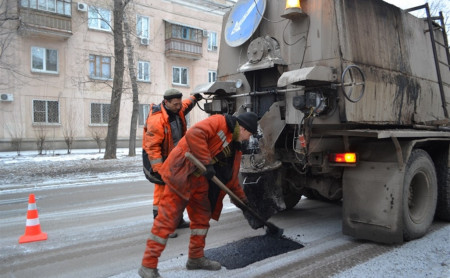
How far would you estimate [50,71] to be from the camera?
20281 millimetres

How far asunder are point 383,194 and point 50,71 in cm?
2035

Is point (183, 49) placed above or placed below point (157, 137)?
above

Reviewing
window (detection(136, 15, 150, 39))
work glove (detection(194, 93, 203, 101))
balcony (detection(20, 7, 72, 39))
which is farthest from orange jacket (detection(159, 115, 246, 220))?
window (detection(136, 15, 150, 39))

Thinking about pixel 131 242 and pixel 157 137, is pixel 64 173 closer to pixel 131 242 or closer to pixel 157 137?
pixel 131 242

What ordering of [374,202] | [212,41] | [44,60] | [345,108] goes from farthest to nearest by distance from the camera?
[212,41]
[44,60]
[374,202]
[345,108]

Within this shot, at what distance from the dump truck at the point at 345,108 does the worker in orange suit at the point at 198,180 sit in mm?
→ 654

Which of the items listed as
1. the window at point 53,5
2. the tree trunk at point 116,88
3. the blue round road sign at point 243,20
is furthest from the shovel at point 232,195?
the window at point 53,5

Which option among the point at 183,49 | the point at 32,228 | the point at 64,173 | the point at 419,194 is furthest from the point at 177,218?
the point at 183,49

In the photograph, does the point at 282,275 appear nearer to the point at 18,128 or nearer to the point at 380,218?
the point at 380,218

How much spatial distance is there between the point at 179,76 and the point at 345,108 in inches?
889

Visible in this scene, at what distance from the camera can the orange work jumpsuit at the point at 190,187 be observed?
3.14m

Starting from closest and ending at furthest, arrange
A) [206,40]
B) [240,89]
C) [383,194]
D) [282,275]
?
[282,275], [383,194], [240,89], [206,40]

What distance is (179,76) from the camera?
25.6 m

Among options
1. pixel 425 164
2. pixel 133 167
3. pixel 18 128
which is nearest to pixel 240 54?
pixel 425 164
